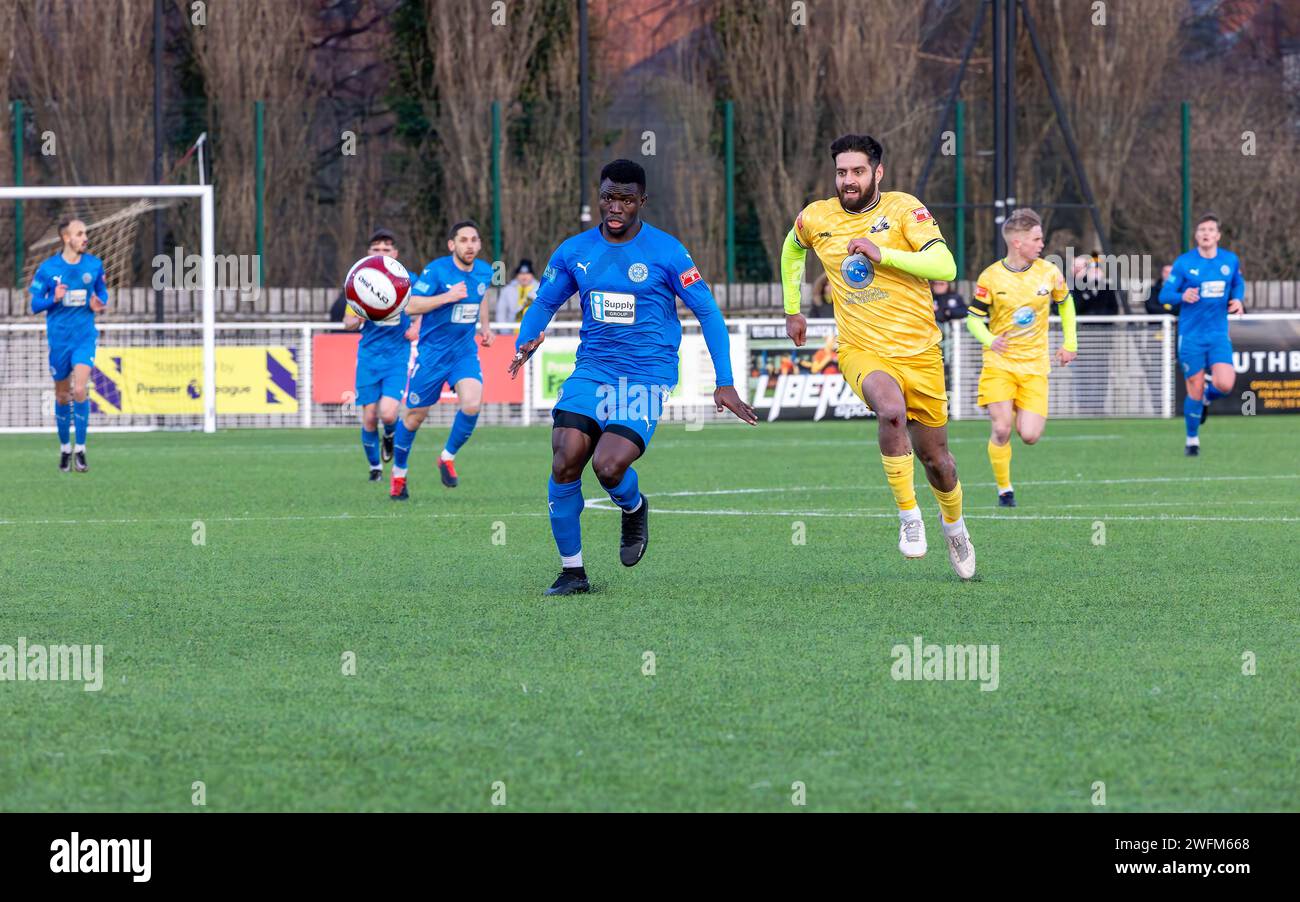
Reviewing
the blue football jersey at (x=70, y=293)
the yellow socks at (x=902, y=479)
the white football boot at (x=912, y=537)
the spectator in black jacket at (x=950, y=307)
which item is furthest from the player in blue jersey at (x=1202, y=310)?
the white football boot at (x=912, y=537)

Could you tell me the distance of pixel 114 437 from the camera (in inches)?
1014

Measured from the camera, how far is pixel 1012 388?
14.7 metres

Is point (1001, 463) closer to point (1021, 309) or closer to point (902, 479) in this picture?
point (1021, 309)

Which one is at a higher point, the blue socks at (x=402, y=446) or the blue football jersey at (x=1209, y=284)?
the blue football jersey at (x=1209, y=284)

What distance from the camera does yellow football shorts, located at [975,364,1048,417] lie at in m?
14.6

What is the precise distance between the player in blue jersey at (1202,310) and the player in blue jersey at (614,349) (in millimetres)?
11138

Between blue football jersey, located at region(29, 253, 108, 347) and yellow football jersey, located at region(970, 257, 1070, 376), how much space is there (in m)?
8.62

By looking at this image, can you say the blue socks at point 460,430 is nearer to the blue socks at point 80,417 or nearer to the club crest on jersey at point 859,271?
the blue socks at point 80,417

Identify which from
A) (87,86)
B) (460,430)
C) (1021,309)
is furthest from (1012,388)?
(87,86)

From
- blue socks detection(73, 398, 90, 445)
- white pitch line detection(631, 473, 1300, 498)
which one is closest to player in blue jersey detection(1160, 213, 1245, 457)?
white pitch line detection(631, 473, 1300, 498)

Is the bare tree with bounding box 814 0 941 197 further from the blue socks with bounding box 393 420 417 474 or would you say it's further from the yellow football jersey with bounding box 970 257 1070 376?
the yellow football jersey with bounding box 970 257 1070 376

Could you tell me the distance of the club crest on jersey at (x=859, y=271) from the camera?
9.86 m
